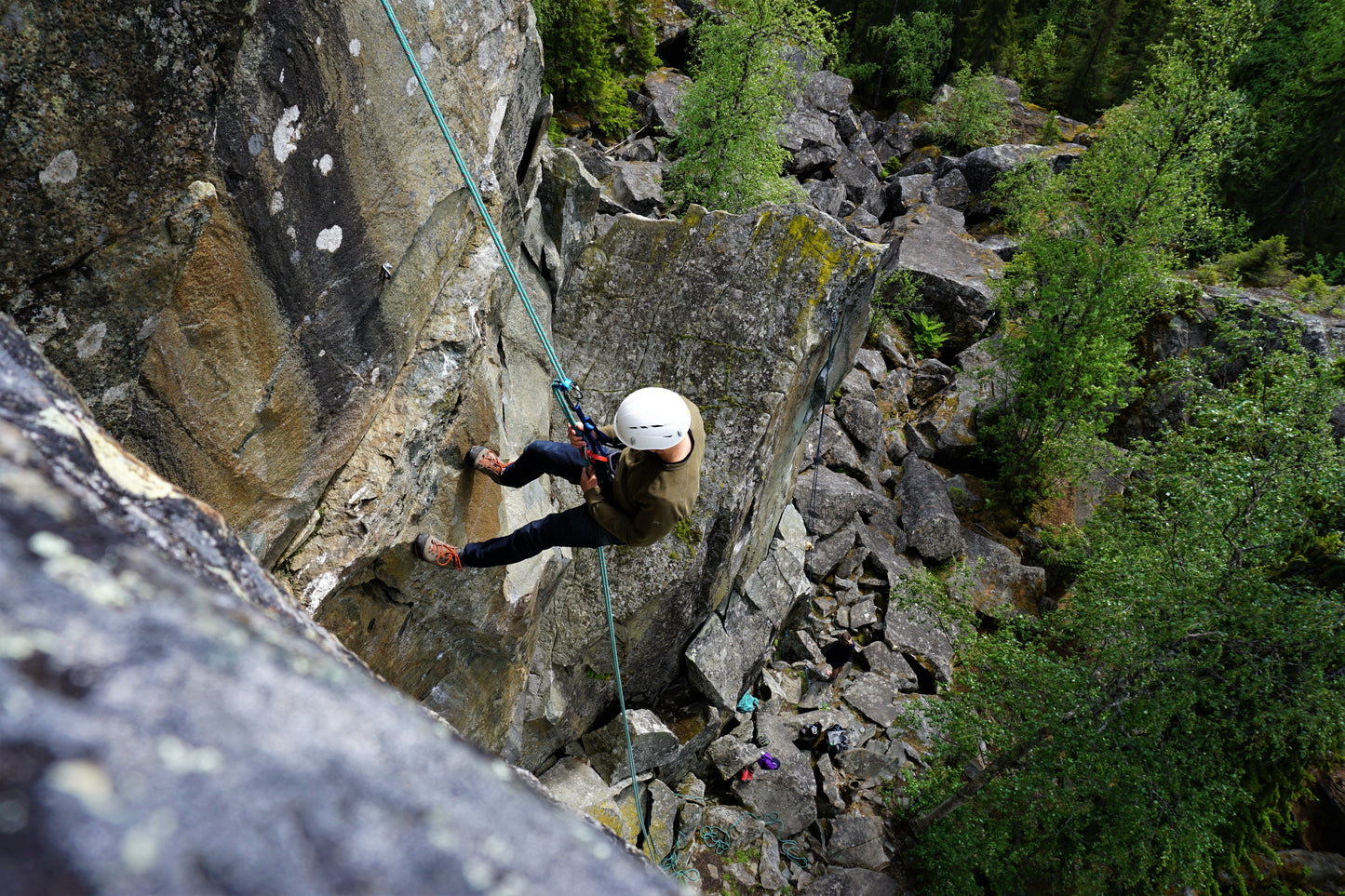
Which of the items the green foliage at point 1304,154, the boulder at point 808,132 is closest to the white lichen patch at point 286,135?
the boulder at point 808,132

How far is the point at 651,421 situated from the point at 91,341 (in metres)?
2.66

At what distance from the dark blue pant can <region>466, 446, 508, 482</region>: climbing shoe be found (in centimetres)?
6

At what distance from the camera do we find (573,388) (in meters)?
5.09

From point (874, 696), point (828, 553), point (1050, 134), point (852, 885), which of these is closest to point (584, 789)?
point (852, 885)

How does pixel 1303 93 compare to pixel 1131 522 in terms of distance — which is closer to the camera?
pixel 1131 522

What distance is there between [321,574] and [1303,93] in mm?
35197

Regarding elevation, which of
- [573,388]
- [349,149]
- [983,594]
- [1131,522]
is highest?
[349,149]

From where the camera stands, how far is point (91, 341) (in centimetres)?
246

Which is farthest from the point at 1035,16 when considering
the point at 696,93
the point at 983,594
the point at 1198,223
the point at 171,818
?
the point at 171,818

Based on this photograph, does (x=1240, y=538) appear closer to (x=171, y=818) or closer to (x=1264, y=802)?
(x=1264, y=802)

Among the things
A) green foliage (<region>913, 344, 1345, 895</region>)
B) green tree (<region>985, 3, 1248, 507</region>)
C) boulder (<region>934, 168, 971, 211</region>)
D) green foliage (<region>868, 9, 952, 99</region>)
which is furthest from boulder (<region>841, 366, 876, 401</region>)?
green foliage (<region>868, 9, 952, 99</region>)

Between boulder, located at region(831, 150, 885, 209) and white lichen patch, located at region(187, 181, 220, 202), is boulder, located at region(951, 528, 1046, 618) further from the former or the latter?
boulder, located at region(831, 150, 885, 209)

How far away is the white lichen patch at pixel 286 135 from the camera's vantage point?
2967 millimetres

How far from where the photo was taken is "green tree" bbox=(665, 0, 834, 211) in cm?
1327
